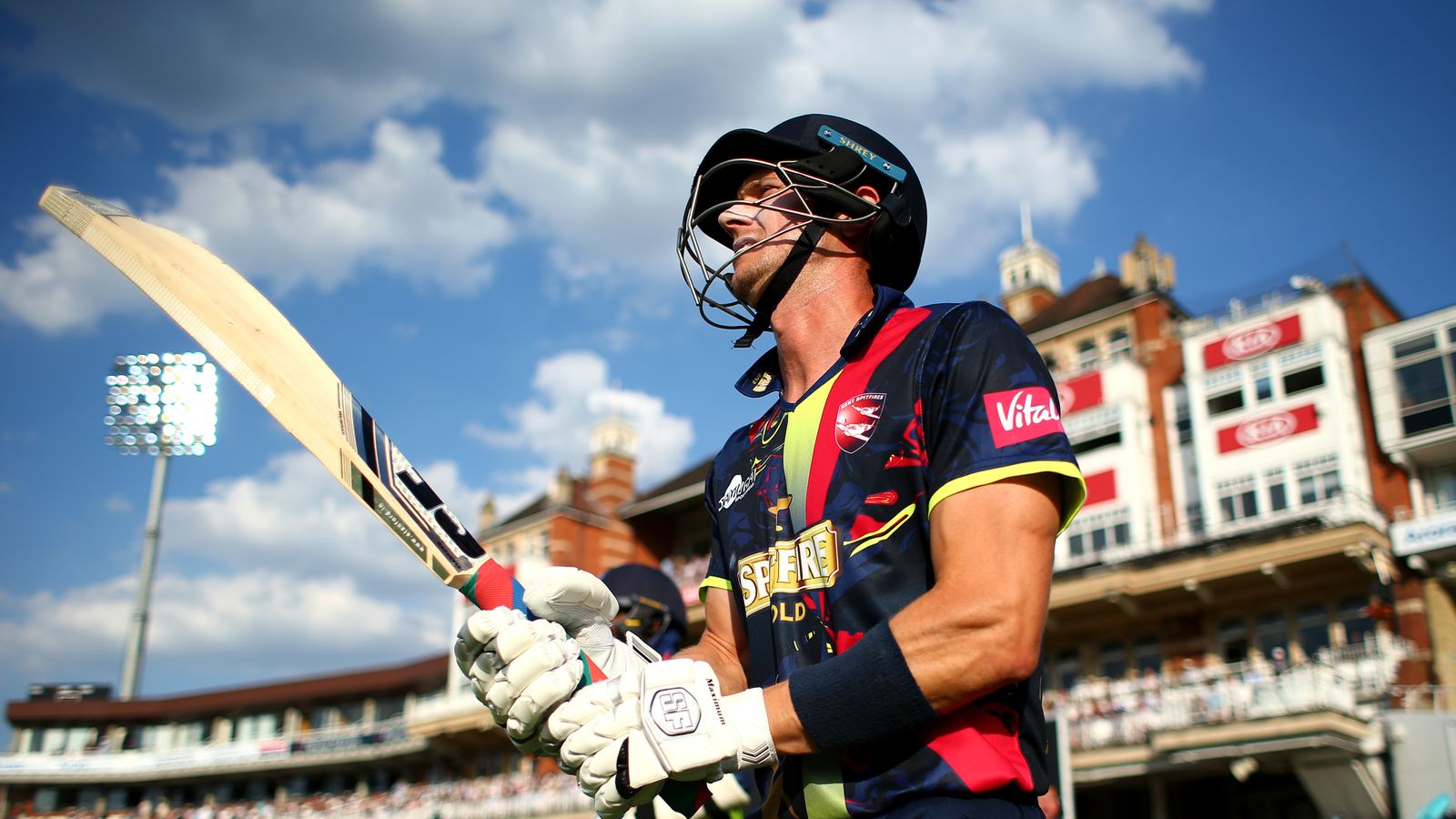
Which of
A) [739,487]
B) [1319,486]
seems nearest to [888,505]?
[739,487]

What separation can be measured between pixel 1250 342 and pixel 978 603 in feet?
107

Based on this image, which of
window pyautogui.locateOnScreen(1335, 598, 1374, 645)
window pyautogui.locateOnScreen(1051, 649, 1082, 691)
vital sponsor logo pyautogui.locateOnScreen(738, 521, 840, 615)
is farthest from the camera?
window pyautogui.locateOnScreen(1051, 649, 1082, 691)

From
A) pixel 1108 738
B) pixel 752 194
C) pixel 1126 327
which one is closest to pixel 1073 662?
pixel 1108 738

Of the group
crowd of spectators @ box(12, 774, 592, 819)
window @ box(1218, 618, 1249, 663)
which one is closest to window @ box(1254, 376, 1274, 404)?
window @ box(1218, 618, 1249, 663)

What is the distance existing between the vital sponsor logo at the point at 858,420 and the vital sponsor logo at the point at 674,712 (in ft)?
2.34

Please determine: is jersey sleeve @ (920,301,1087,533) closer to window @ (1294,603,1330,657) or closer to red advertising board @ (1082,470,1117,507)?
window @ (1294,603,1330,657)

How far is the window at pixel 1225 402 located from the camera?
105ft

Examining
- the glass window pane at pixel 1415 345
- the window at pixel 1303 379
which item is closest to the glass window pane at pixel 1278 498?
the window at pixel 1303 379

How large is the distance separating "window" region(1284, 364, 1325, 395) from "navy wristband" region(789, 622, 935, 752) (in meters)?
31.8

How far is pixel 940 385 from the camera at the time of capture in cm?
251

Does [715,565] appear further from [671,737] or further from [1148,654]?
[1148,654]

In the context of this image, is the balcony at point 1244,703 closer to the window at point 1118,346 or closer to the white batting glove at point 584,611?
the window at point 1118,346

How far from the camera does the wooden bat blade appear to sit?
9.67 ft

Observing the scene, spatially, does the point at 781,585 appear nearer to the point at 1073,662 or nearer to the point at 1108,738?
the point at 1108,738
